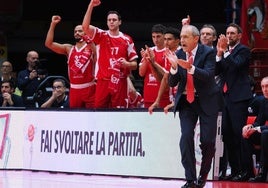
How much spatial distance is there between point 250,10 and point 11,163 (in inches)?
232

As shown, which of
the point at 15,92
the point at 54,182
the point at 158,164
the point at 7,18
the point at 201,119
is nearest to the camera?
the point at 201,119

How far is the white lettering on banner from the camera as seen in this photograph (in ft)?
44.9

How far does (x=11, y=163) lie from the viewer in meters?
15.0

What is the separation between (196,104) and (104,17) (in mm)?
14455

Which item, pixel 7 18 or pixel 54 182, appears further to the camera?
pixel 7 18

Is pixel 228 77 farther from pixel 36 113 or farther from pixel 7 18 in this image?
pixel 7 18

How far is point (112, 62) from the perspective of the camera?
45.6 ft

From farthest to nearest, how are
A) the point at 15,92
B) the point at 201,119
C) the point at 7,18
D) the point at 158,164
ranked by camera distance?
the point at 7,18, the point at 15,92, the point at 158,164, the point at 201,119

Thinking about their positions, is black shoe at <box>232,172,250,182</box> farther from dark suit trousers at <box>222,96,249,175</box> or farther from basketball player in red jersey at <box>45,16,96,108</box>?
basketball player in red jersey at <box>45,16,96,108</box>

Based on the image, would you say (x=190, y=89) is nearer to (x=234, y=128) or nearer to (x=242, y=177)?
(x=234, y=128)

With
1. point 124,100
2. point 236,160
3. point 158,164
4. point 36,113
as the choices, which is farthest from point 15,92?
point 236,160

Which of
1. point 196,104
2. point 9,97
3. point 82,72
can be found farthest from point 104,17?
point 196,104

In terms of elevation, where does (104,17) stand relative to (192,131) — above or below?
above

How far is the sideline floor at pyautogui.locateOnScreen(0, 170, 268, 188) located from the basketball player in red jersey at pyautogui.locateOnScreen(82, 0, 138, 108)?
135cm
